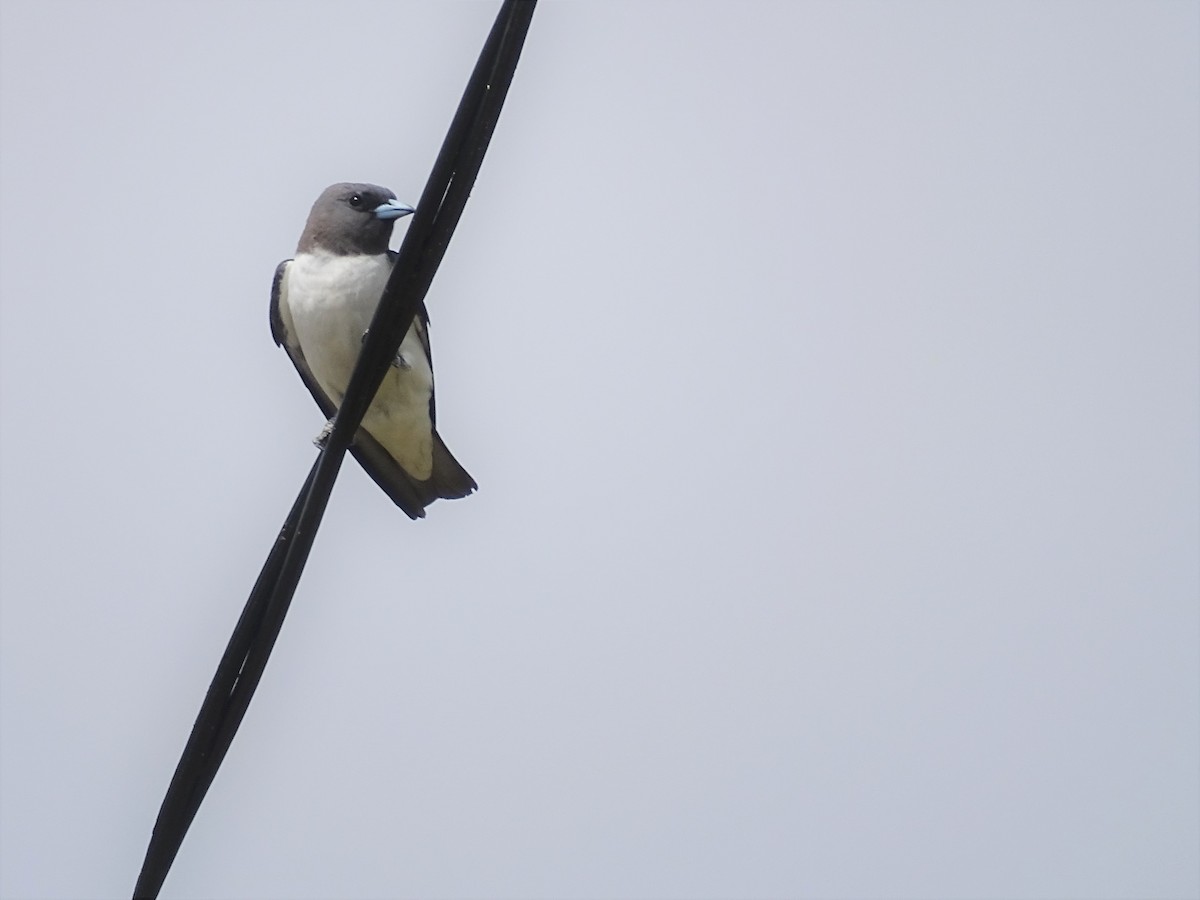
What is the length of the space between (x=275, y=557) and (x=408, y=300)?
2.17 ft

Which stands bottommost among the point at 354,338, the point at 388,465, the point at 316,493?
the point at 388,465

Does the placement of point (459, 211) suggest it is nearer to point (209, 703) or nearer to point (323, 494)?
point (323, 494)

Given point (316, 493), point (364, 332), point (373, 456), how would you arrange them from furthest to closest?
point (373, 456), point (364, 332), point (316, 493)

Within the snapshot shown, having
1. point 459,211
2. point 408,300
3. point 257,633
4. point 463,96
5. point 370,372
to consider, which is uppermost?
point 463,96

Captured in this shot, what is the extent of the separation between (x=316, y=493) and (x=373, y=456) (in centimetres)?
252

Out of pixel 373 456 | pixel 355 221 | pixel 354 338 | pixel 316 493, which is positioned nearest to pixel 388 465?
pixel 373 456

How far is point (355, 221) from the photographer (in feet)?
18.6

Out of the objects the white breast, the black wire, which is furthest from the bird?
the black wire

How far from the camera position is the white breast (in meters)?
5.51

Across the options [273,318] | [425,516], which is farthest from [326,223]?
[425,516]

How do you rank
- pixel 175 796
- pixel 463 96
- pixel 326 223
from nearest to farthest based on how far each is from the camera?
pixel 463 96 → pixel 175 796 → pixel 326 223

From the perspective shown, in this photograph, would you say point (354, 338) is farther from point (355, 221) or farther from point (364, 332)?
point (355, 221)

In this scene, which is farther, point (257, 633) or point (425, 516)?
point (425, 516)

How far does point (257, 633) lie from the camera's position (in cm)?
333
